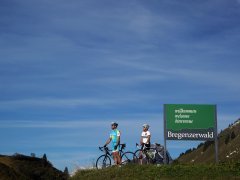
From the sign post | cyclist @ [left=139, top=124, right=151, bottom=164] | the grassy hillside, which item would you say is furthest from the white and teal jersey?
the grassy hillside

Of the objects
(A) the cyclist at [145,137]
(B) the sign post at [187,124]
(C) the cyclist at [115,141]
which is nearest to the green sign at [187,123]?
(B) the sign post at [187,124]

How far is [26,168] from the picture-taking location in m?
17.3

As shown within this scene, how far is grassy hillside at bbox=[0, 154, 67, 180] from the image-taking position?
52.5ft

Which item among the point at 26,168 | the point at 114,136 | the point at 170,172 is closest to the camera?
the point at 26,168

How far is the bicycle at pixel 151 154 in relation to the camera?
25.6 meters

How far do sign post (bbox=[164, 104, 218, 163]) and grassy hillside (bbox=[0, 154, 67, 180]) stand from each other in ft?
28.9

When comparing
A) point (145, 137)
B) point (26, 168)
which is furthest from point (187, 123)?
point (26, 168)

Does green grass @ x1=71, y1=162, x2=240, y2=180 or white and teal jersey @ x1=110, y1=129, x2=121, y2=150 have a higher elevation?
white and teal jersey @ x1=110, y1=129, x2=121, y2=150

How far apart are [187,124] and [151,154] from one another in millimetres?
2468

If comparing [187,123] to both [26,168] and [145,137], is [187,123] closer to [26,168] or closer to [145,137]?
[145,137]

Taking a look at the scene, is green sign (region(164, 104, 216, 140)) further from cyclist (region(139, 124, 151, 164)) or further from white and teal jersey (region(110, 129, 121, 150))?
white and teal jersey (region(110, 129, 121, 150))

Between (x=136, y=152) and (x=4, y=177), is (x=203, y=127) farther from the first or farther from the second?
(x=4, y=177)

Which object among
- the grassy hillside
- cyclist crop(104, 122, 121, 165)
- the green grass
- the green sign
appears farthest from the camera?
the green sign

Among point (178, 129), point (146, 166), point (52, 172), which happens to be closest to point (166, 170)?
point (146, 166)
